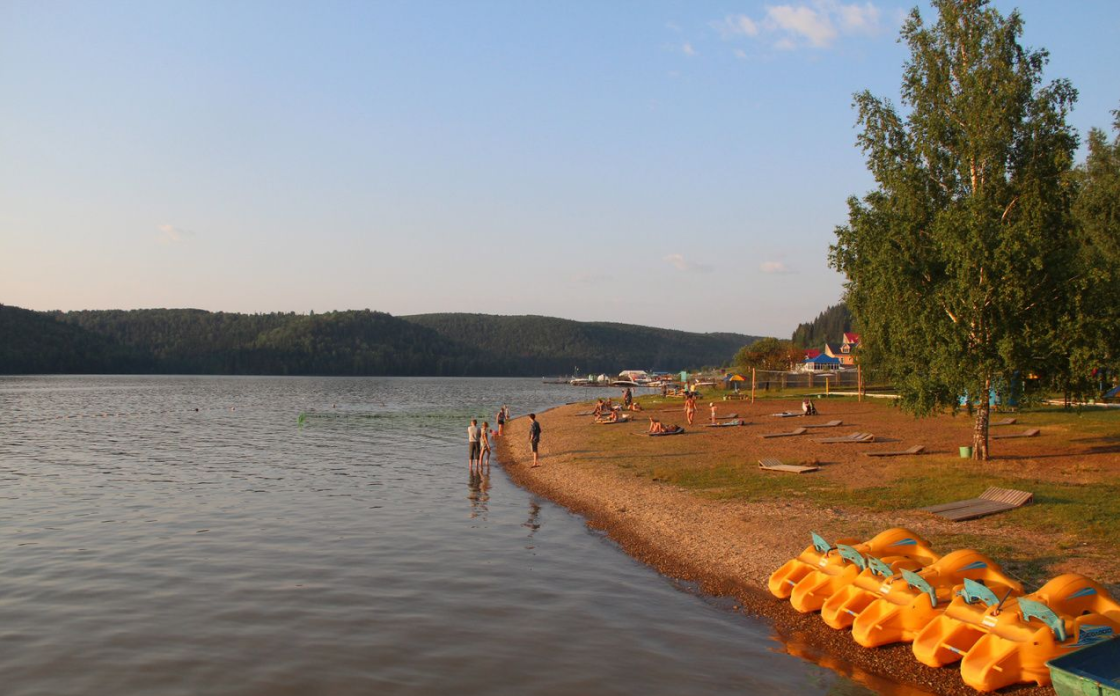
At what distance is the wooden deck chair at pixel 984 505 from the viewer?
54.2ft

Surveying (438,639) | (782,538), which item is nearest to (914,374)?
(782,538)

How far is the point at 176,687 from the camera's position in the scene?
10359 mm

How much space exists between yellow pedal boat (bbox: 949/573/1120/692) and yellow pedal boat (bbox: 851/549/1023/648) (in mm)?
912

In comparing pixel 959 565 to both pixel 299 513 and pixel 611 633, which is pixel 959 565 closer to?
pixel 611 633

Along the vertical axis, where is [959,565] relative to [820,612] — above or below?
above

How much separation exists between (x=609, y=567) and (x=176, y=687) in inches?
350

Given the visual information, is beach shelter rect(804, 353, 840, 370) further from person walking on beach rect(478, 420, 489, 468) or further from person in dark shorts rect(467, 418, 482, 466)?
person in dark shorts rect(467, 418, 482, 466)

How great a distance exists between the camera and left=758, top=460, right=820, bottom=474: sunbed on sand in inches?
943

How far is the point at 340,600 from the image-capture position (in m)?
14.2

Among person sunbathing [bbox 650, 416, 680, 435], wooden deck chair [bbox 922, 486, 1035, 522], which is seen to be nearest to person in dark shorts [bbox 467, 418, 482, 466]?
person sunbathing [bbox 650, 416, 680, 435]

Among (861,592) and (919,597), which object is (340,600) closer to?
(861,592)

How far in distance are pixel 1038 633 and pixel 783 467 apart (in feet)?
49.3

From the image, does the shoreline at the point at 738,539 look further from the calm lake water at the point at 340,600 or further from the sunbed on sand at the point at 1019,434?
the sunbed on sand at the point at 1019,434

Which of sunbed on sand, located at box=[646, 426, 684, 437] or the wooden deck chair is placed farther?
sunbed on sand, located at box=[646, 426, 684, 437]
